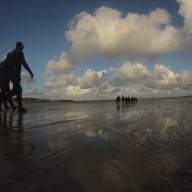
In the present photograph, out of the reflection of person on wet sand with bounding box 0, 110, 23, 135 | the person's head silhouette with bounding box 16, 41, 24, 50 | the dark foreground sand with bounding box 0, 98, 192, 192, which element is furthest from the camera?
the person's head silhouette with bounding box 16, 41, 24, 50

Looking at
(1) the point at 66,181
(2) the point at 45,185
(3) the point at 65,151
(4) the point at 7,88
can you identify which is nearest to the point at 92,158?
(3) the point at 65,151

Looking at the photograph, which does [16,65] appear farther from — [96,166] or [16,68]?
[96,166]

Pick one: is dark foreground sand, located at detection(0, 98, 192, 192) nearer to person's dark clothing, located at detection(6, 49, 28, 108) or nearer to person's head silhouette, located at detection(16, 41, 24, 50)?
person's dark clothing, located at detection(6, 49, 28, 108)

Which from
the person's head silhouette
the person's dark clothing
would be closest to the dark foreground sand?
the person's dark clothing

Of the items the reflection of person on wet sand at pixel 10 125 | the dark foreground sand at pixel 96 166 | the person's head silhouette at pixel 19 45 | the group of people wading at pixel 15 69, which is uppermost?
the person's head silhouette at pixel 19 45

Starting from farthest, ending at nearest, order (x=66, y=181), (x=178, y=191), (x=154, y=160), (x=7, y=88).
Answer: (x=7, y=88)
(x=154, y=160)
(x=66, y=181)
(x=178, y=191)

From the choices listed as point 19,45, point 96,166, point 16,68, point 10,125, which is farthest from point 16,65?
point 96,166

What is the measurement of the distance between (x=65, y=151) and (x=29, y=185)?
993mm

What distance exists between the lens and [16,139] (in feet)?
10.6

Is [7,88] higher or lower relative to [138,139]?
higher

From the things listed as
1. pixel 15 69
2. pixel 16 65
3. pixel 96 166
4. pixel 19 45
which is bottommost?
pixel 96 166

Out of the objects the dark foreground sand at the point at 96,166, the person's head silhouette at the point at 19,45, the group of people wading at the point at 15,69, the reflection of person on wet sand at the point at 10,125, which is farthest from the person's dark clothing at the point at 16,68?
the dark foreground sand at the point at 96,166

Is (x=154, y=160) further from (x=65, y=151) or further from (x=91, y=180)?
(x=65, y=151)

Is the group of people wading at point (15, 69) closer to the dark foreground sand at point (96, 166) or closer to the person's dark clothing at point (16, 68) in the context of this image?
the person's dark clothing at point (16, 68)
